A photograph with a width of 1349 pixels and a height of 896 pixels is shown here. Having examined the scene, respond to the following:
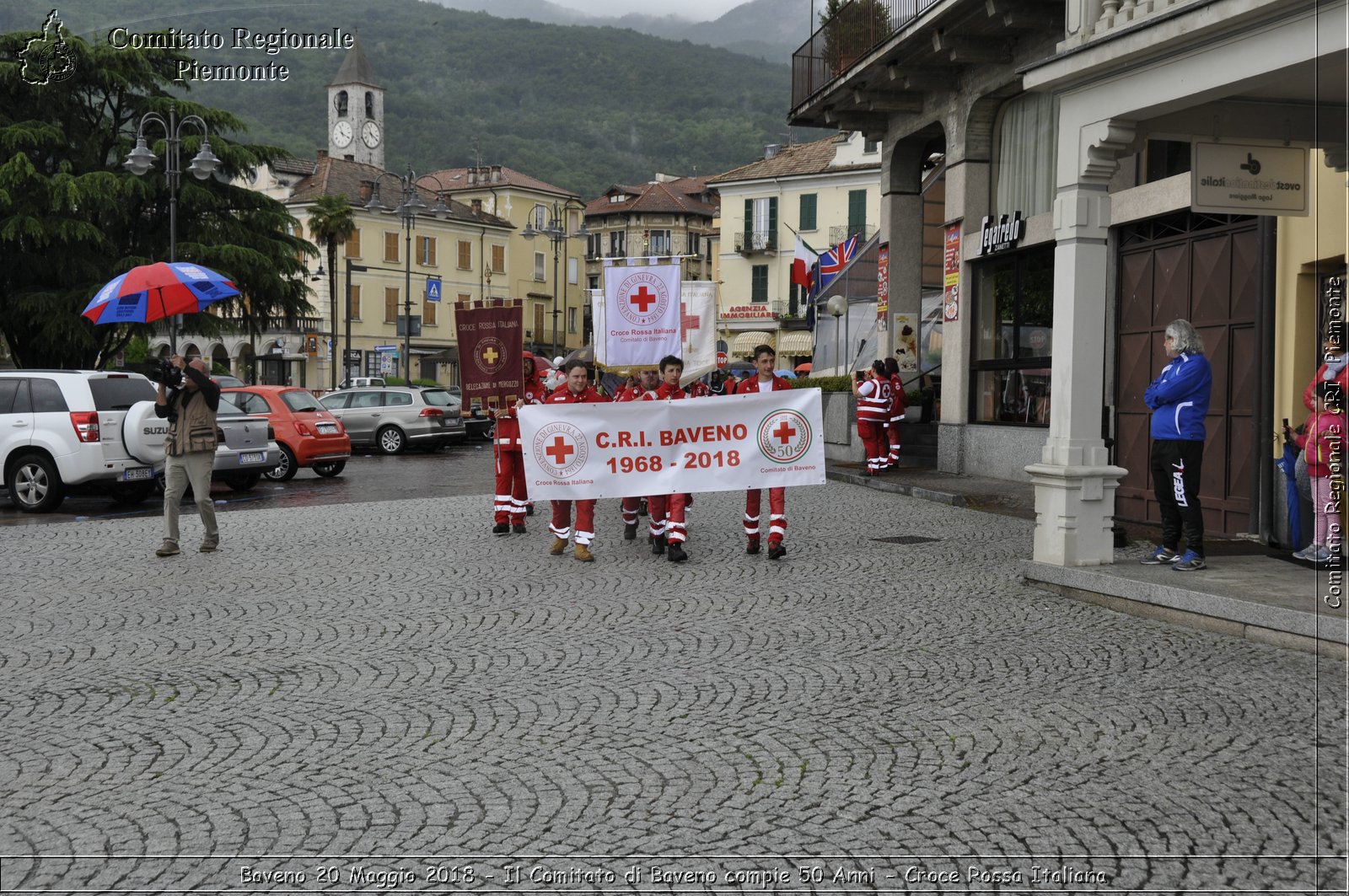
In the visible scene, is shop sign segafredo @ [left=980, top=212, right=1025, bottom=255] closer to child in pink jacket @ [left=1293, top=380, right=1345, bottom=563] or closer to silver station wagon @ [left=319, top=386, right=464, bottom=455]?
child in pink jacket @ [left=1293, top=380, right=1345, bottom=563]

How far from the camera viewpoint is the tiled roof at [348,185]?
79188 millimetres

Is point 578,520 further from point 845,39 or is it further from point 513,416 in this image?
point 845,39

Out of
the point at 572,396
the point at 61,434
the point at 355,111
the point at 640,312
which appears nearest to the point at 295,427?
the point at 61,434

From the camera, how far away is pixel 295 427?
22109 mm

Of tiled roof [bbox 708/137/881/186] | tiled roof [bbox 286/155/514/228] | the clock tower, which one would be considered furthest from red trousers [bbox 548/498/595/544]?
the clock tower

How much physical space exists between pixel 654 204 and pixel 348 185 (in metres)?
24.4

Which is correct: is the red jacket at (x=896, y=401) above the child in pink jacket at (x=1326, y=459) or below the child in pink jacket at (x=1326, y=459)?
above

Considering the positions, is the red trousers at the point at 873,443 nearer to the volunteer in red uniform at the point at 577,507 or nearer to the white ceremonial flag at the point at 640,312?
the white ceremonial flag at the point at 640,312

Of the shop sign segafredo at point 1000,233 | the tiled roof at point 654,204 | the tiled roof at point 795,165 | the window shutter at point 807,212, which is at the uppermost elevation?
the tiled roof at point 654,204

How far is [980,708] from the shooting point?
6281mm

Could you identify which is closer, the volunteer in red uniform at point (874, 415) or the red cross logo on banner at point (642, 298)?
the red cross logo on banner at point (642, 298)

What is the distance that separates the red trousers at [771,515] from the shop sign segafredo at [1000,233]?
881cm

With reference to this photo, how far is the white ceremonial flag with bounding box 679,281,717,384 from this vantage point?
59.2ft

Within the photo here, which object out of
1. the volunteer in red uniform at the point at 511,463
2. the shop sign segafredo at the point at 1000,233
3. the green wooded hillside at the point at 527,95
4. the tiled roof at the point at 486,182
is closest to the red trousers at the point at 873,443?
A: the shop sign segafredo at the point at 1000,233
